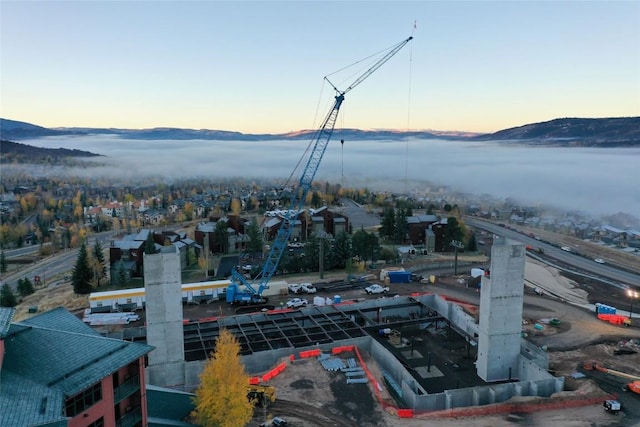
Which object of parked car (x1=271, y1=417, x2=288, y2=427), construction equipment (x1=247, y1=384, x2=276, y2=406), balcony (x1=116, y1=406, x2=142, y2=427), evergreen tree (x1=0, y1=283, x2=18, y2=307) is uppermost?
balcony (x1=116, y1=406, x2=142, y2=427)

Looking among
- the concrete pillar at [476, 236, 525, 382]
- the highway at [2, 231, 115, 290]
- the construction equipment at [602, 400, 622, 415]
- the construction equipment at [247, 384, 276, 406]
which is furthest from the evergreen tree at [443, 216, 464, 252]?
the highway at [2, 231, 115, 290]

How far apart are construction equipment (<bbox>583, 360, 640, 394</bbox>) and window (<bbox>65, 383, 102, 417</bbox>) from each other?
24.7 meters

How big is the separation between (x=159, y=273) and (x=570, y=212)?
A: 90620 millimetres

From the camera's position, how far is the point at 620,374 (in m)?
25.8

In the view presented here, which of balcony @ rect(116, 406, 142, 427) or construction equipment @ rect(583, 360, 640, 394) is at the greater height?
balcony @ rect(116, 406, 142, 427)

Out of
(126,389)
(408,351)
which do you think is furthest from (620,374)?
(126,389)

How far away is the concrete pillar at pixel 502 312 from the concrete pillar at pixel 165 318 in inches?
639

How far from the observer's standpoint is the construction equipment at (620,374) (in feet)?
78.3

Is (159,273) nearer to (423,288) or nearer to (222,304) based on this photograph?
(222,304)

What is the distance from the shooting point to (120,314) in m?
34.7

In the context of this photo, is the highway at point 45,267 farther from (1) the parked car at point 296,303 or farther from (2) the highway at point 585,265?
(2) the highway at point 585,265

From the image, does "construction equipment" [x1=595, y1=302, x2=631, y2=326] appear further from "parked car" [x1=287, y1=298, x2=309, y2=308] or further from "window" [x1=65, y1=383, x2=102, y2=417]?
"window" [x1=65, y1=383, x2=102, y2=417]

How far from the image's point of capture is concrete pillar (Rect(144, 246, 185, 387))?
23.5 meters

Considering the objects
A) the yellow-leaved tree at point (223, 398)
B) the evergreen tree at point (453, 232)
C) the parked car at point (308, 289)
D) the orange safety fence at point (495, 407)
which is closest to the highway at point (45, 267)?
the parked car at point (308, 289)
